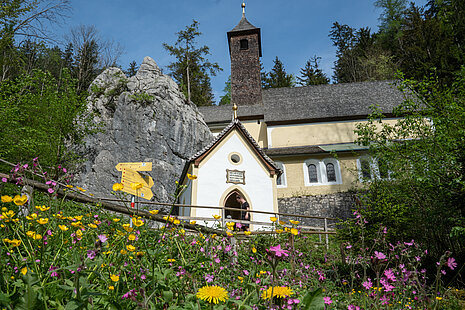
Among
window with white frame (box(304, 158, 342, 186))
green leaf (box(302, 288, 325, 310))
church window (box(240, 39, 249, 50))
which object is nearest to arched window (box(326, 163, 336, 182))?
window with white frame (box(304, 158, 342, 186))

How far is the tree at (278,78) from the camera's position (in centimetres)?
5022

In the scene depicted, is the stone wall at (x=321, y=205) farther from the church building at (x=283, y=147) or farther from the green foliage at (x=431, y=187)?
the green foliage at (x=431, y=187)

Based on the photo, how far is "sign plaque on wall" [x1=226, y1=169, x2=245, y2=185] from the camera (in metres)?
14.7

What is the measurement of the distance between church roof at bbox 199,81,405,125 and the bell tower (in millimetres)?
1338

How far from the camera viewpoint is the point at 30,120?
21.1 meters

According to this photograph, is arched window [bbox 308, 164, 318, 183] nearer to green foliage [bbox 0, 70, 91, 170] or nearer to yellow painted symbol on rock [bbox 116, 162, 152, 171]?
green foliage [bbox 0, 70, 91, 170]

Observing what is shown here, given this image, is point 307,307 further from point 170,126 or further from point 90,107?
point 90,107

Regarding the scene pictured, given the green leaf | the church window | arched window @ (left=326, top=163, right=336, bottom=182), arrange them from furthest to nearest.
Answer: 1. the church window
2. arched window @ (left=326, top=163, right=336, bottom=182)
3. the green leaf

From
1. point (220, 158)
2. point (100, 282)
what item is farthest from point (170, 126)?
point (100, 282)

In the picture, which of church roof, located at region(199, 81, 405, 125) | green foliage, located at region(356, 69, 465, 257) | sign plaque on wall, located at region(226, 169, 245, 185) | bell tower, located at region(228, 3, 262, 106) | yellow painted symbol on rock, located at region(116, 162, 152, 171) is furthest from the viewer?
bell tower, located at region(228, 3, 262, 106)

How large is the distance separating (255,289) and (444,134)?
8745 millimetres

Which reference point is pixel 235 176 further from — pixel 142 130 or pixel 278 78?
pixel 278 78

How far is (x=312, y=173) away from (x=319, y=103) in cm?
984

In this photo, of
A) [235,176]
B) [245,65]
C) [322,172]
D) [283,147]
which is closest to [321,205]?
[322,172]
